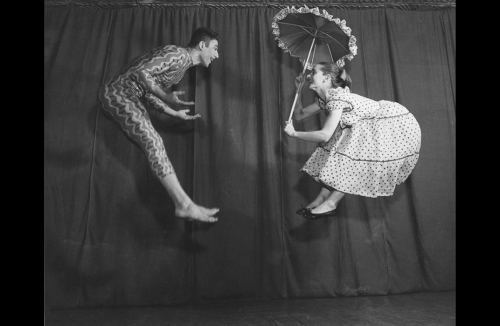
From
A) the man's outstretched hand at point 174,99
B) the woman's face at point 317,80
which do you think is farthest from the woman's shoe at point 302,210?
the man's outstretched hand at point 174,99

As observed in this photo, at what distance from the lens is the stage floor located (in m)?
2.79

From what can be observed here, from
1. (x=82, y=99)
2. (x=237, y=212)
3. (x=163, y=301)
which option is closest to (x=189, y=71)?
(x=82, y=99)

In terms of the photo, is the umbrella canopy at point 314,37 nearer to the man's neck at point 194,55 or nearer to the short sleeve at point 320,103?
the short sleeve at point 320,103

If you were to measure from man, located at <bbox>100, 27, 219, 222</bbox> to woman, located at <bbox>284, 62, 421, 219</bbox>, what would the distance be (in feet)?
2.56

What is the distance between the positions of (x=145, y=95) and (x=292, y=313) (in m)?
1.86

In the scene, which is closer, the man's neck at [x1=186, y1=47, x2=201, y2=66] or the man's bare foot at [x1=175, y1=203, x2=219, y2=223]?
the man's bare foot at [x1=175, y1=203, x2=219, y2=223]

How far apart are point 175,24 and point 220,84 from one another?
60cm

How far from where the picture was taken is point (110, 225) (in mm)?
3361

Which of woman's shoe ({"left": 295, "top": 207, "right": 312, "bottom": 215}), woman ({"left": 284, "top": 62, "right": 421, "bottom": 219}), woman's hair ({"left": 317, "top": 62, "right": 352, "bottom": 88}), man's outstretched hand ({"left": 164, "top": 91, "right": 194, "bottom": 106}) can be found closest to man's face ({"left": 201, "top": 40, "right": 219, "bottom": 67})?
man's outstretched hand ({"left": 164, "top": 91, "right": 194, "bottom": 106})

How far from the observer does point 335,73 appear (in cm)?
351

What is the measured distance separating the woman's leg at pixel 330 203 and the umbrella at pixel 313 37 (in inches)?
29.3

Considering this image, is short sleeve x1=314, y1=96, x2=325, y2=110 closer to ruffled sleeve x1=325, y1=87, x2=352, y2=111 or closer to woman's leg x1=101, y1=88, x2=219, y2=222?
ruffled sleeve x1=325, y1=87, x2=352, y2=111

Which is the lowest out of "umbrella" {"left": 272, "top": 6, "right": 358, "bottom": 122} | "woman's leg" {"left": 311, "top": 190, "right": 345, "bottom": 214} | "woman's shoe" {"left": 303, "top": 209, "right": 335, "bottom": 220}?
"woman's shoe" {"left": 303, "top": 209, "right": 335, "bottom": 220}

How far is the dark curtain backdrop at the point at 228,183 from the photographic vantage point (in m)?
3.34
